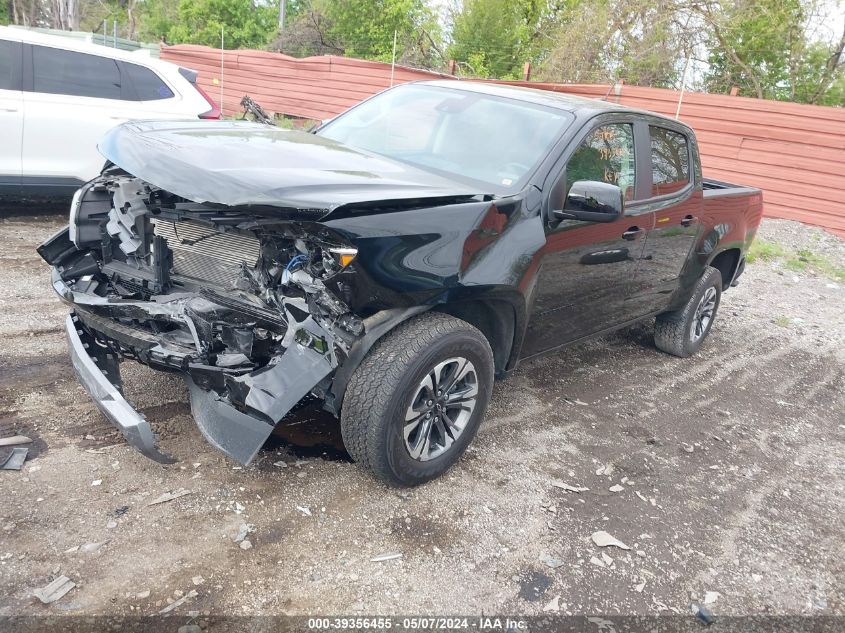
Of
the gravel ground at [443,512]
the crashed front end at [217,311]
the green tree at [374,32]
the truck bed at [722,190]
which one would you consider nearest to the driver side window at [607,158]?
the truck bed at [722,190]

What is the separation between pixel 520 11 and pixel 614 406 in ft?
82.8

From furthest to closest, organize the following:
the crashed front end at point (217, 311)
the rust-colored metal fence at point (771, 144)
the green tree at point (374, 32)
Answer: the green tree at point (374, 32)
the rust-colored metal fence at point (771, 144)
the crashed front end at point (217, 311)

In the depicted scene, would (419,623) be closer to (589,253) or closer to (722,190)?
(589,253)

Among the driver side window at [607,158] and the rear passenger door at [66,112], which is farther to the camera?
the rear passenger door at [66,112]

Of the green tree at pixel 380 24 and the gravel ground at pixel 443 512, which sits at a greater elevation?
the green tree at pixel 380 24

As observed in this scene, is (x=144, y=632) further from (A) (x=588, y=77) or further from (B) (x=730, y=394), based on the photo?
(A) (x=588, y=77)

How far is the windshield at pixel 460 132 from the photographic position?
357 cm

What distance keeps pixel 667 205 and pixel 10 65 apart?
5946 mm

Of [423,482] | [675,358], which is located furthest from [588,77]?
[423,482]

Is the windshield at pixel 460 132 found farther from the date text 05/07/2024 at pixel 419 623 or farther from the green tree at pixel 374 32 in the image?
the green tree at pixel 374 32

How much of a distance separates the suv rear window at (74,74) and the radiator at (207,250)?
4.28 metres

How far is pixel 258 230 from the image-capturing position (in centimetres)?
281

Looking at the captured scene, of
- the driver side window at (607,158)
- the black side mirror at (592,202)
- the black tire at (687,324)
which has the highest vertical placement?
the driver side window at (607,158)

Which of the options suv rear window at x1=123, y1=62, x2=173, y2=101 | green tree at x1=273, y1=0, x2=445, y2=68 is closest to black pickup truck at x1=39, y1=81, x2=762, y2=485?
suv rear window at x1=123, y1=62, x2=173, y2=101
